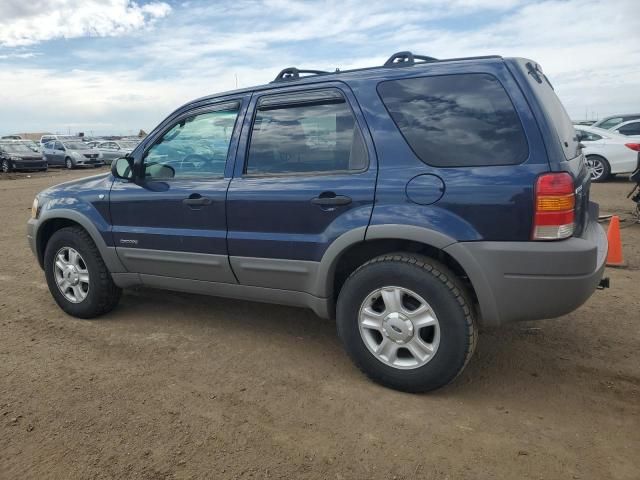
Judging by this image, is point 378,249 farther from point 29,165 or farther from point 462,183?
point 29,165

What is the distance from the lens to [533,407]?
2.95m

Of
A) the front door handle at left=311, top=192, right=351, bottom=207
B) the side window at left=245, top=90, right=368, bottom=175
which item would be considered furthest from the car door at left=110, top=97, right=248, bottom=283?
the front door handle at left=311, top=192, right=351, bottom=207

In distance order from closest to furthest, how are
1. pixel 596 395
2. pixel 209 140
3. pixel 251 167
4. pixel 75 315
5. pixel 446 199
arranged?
pixel 446 199 < pixel 596 395 < pixel 251 167 < pixel 209 140 < pixel 75 315

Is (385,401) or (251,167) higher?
(251,167)

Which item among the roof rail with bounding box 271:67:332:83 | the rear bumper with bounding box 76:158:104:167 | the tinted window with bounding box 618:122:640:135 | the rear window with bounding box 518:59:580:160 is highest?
the roof rail with bounding box 271:67:332:83

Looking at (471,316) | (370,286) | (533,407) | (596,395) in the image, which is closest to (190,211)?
(370,286)

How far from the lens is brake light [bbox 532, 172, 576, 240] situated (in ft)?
8.70

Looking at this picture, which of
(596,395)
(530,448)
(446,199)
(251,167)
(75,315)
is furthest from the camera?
(75,315)

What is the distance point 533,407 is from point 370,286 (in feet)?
3.76

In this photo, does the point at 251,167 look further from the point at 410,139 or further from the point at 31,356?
the point at 31,356

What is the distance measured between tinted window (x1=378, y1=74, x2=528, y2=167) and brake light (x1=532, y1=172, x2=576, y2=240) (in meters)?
0.19

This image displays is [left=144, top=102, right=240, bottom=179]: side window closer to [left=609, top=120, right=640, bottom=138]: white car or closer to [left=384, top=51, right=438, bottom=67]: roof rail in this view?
[left=384, top=51, right=438, bottom=67]: roof rail

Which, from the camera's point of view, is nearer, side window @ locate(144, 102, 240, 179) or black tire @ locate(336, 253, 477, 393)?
black tire @ locate(336, 253, 477, 393)

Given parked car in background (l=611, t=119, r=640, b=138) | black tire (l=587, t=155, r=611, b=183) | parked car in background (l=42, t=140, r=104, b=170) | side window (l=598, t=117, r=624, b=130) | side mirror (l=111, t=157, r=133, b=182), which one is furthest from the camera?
parked car in background (l=42, t=140, r=104, b=170)
